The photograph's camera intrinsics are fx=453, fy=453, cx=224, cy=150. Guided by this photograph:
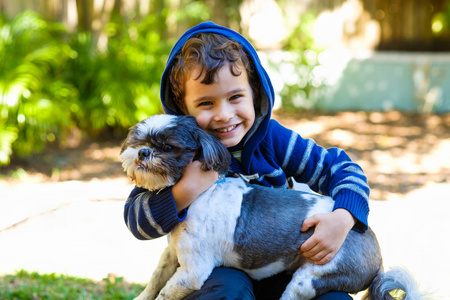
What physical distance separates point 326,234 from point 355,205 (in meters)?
0.26

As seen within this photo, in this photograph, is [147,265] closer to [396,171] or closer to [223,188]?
[223,188]

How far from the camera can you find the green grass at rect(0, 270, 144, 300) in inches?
131

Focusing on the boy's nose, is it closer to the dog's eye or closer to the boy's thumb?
the dog's eye

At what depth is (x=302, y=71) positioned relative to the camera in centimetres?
1184

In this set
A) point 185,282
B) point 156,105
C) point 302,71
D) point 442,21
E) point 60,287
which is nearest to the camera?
point 185,282

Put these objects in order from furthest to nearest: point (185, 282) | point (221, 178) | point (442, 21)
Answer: point (442, 21) < point (221, 178) < point (185, 282)

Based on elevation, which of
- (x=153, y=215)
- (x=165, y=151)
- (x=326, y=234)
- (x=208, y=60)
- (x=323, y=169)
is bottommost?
(x=326, y=234)

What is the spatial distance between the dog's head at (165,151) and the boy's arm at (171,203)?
0.05 meters

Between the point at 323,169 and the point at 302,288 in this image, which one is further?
the point at 323,169

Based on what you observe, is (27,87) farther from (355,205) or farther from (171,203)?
(355,205)

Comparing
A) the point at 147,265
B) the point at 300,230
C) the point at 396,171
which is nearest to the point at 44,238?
the point at 147,265

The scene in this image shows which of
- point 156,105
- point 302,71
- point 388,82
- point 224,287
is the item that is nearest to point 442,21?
point 388,82

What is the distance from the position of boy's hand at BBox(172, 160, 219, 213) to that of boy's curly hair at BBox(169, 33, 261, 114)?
0.46 m

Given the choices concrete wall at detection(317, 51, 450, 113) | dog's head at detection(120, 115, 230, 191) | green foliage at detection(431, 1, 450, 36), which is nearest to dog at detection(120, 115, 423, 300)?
dog's head at detection(120, 115, 230, 191)
